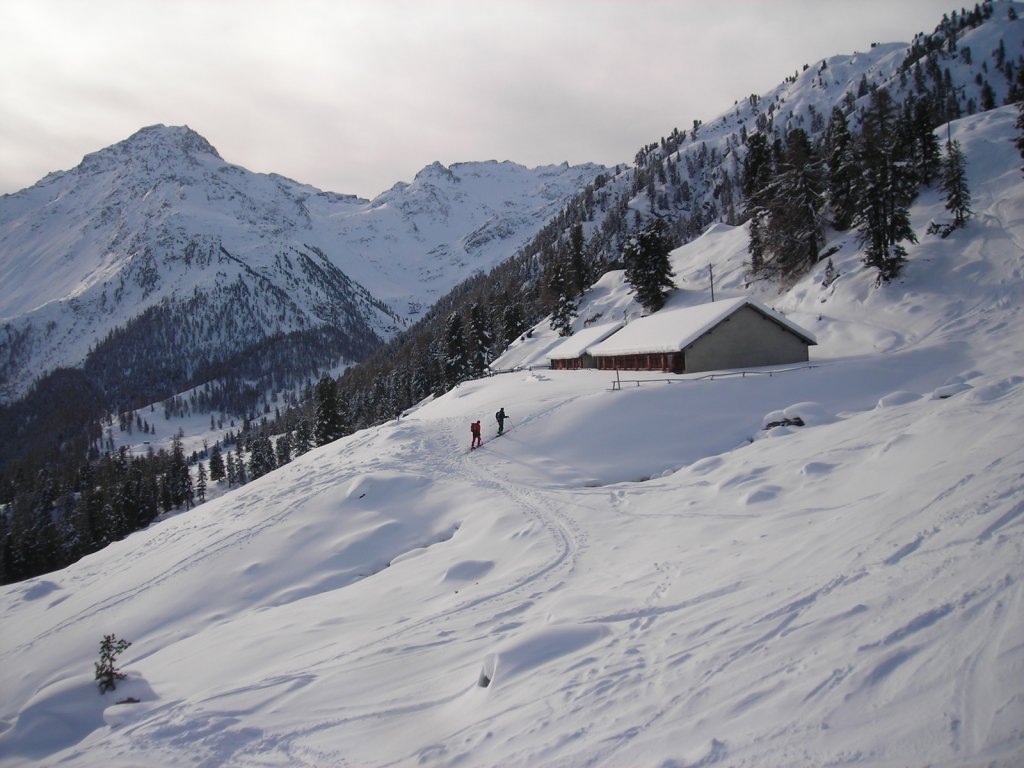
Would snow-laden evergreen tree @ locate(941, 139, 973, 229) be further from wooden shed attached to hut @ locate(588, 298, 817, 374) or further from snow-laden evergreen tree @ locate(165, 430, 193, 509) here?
snow-laden evergreen tree @ locate(165, 430, 193, 509)

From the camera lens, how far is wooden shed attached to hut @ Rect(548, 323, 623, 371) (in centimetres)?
4859

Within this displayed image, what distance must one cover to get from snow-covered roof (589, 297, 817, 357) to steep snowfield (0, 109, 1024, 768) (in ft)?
25.7

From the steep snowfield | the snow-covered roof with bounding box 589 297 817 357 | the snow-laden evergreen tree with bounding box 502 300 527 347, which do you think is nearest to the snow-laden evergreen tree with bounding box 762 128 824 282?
the snow-covered roof with bounding box 589 297 817 357

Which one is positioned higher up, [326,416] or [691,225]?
[691,225]

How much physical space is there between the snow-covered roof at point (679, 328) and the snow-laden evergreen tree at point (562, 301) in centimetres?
2379

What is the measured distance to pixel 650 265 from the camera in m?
58.7

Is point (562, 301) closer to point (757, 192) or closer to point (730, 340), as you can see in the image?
point (757, 192)

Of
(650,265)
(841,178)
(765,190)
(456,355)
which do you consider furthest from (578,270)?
(841,178)

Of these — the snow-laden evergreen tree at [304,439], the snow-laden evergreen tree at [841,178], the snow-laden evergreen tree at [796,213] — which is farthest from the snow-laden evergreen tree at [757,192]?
the snow-laden evergreen tree at [304,439]

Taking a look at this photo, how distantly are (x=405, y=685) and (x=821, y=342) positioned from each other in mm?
39022

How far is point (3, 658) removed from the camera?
1678cm

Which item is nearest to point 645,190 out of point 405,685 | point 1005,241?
point 1005,241

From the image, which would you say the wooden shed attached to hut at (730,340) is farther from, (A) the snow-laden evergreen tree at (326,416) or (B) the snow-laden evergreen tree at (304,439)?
(B) the snow-laden evergreen tree at (304,439)

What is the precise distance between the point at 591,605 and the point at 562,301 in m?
59.9
